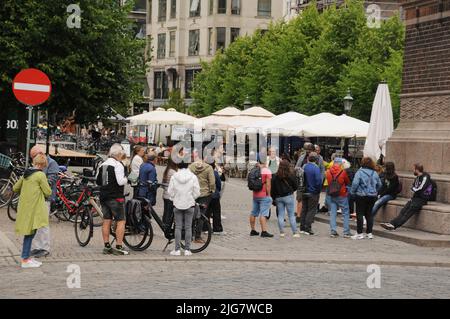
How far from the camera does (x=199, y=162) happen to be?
17625 millimetres

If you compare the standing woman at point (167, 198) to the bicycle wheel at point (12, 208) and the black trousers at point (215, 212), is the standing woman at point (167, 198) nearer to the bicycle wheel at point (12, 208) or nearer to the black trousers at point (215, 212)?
the black trousers at point (215, 212)

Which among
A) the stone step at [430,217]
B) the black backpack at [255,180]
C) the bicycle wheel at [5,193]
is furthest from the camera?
the bicycle wheel at [5,193]

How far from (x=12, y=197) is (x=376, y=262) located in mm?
8673

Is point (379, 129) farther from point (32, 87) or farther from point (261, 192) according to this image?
point (32, 87)

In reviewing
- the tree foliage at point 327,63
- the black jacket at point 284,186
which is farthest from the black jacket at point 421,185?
the tree foliage at point 327,63

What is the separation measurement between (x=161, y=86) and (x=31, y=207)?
80778mm

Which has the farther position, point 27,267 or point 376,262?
point 376,262

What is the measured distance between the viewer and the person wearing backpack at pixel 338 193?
1864 cm

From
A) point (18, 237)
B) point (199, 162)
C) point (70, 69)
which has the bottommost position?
point (18, 237)

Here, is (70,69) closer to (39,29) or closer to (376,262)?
(39,29)

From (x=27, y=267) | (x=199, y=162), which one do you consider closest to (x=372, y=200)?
(x=199, y=162)

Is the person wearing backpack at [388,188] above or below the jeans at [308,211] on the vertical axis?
above

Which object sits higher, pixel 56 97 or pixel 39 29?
pixel 39 29

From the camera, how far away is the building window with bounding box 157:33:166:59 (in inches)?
3669
